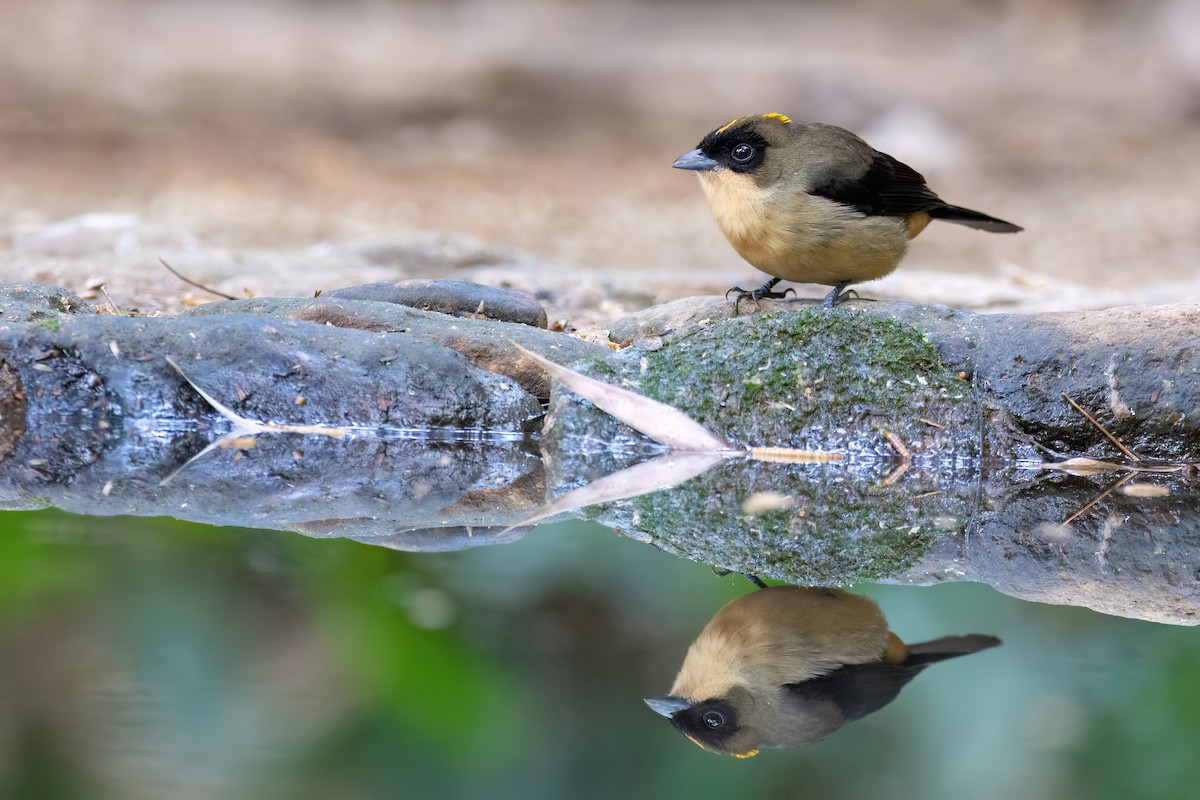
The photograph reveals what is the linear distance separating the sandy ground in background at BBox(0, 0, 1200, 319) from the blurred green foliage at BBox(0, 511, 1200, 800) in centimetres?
733

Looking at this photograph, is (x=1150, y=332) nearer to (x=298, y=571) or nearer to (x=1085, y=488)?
(x=1085, y=488)

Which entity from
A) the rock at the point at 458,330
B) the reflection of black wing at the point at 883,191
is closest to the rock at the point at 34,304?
the rock at the point at 458,330

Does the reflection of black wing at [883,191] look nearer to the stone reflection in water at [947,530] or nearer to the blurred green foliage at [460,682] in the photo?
the stone reflection in water at [947,530]

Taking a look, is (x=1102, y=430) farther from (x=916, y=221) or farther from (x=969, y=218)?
(x=969, y=218)

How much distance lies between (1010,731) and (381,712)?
1461mm

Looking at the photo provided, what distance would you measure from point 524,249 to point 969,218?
5.97 m

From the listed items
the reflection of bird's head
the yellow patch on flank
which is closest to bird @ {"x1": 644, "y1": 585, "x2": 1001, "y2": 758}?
the reflection of bird's head

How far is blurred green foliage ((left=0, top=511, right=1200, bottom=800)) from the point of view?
8.77 feet

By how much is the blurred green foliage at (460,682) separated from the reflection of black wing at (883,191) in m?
2.19

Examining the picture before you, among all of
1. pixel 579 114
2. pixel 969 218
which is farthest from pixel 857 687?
pixel 579 114

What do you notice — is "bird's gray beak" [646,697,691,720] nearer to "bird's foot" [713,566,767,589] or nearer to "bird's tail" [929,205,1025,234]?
"bird's foot" [713,566,767,589]

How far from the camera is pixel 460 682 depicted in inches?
Answer: 122

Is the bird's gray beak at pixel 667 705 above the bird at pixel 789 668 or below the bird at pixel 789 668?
below

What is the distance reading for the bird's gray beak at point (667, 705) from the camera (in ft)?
9.82
